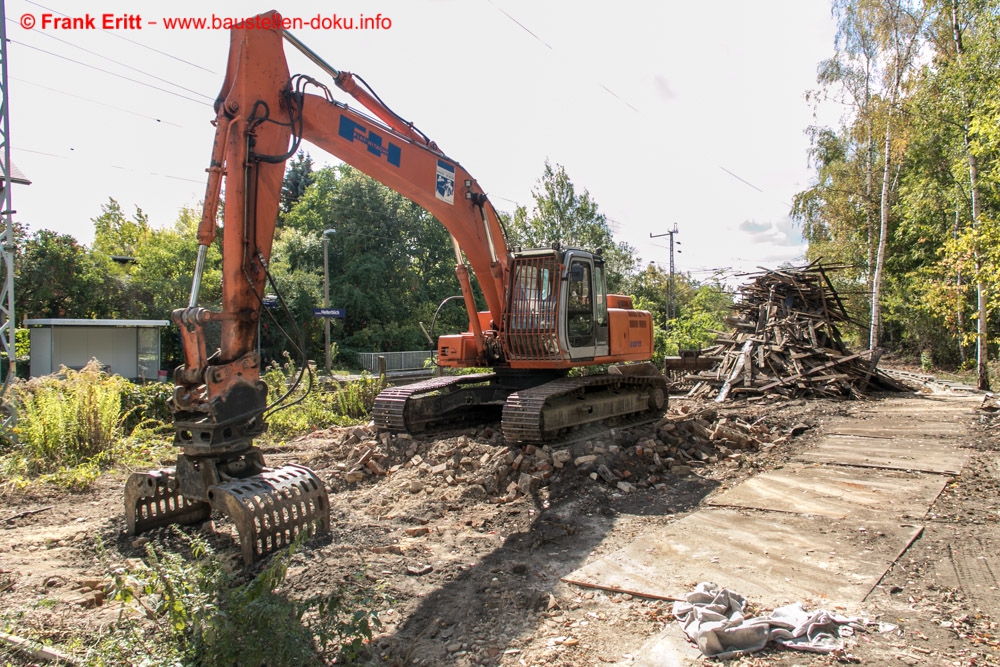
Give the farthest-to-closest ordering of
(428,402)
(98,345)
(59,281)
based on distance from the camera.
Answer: (59,281) < (98,345) < (428,402)

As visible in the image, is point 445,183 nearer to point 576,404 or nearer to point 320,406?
point 576,404

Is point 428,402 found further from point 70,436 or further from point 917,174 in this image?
point 917,174

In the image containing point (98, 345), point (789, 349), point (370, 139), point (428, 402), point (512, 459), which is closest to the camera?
point (370, 139)

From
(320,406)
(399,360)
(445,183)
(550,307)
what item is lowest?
(320,406)

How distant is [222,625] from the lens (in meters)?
2.97

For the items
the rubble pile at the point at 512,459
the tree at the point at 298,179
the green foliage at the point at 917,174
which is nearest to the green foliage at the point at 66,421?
the rubble pile at the point at 512,459

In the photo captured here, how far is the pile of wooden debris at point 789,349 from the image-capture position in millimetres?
14422

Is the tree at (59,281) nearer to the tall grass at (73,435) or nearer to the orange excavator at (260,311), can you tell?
the tall grass at (73,435)

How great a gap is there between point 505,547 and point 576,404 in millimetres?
2946

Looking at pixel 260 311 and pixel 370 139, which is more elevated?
pixel 370 139

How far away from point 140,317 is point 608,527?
77.4ft

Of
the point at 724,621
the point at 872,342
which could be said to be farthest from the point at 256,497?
the point at 872,342

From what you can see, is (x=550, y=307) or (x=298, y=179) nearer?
(x=550, y=307)

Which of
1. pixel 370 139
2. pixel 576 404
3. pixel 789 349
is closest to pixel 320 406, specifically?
pixel 576 404
